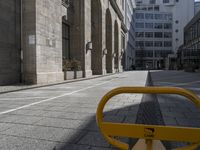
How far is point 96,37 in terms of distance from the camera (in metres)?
34.6

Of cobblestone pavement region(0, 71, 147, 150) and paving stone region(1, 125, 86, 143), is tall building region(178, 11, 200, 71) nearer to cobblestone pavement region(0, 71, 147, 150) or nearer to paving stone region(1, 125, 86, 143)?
cobblestone pavement region(0, 71, 147, 150)

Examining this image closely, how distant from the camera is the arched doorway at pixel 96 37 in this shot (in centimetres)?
3416

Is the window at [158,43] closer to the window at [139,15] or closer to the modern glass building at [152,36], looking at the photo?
the modern glass building at [152,36]

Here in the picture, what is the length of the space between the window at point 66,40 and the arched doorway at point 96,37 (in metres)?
8.85

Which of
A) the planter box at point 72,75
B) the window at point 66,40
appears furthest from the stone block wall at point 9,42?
the window at point 66,40

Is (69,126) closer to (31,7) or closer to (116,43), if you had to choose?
(31,7)

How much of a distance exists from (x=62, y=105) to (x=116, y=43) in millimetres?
45110

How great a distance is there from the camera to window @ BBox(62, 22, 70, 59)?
24484 mm

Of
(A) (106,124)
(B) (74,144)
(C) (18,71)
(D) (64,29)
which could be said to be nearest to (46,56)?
(C) (18,71)

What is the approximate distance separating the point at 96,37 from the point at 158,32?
7495cm

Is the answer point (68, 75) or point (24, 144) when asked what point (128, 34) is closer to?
point (68, 75)

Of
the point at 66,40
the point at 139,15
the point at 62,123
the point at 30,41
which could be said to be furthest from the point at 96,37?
the point at 139,15

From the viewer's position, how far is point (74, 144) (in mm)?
4379

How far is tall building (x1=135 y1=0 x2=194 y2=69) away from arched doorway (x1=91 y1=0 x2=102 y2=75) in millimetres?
70980
